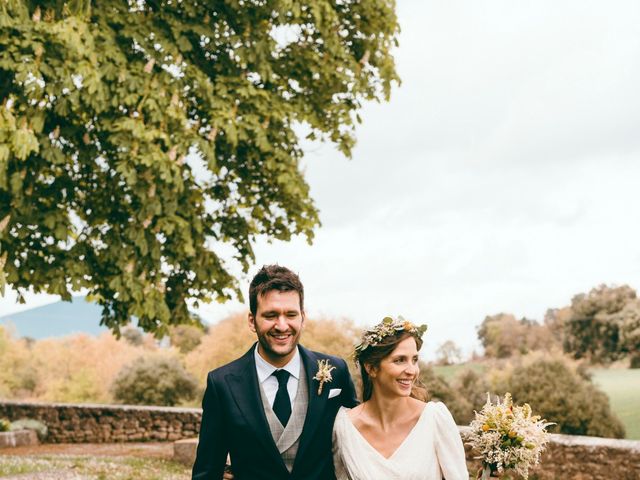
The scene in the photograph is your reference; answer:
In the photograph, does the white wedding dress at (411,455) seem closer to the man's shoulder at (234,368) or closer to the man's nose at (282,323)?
the man's shoulder at (234,368)

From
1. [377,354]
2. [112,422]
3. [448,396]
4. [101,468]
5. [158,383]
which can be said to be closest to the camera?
[377,354]

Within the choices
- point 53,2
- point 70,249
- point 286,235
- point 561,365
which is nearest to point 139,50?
point 53,2

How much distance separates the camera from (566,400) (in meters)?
14.9

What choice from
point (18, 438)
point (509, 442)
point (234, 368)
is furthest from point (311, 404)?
point (18, 438)

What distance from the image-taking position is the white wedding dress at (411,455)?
4105 mm

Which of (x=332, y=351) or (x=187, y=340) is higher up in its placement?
(x=187, y=340)

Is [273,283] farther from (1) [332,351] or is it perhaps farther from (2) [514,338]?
(2) [514,338]

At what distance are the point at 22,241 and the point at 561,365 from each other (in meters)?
11.5

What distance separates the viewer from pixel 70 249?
11.5m

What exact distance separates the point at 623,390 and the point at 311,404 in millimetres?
22344

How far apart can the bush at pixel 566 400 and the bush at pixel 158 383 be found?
1190cm

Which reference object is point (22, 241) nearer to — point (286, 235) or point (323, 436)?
point (286, 235)

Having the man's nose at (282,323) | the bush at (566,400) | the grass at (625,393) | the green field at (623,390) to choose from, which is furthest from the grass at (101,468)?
the grass at (625,393)

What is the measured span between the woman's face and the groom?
414 millimetres
